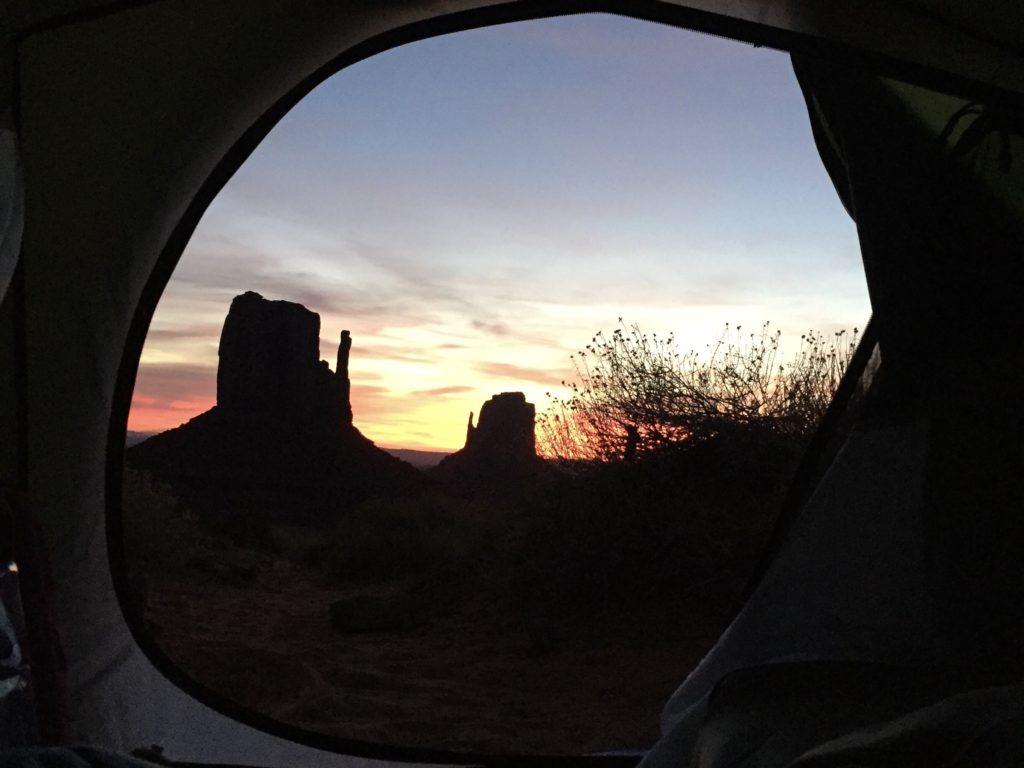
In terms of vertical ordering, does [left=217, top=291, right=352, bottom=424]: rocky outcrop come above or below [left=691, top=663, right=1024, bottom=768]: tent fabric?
above

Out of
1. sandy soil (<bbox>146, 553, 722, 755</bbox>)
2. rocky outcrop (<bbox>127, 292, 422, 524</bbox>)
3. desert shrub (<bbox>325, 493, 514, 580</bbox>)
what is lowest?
sandy soil (<bbox>146, 553, 722, 755</bbox>)

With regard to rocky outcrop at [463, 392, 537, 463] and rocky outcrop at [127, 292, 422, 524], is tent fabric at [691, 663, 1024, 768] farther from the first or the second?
rocky outcrop at [463, 392, 537, 463]

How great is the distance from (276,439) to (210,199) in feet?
85.1

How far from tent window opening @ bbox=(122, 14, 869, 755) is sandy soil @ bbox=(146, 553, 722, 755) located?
26mm

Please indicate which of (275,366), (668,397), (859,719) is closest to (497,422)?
(275,366)

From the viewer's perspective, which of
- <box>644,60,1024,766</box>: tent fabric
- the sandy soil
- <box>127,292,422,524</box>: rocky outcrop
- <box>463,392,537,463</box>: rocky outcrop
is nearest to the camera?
<box>644,60,1024,766</box>: tent fabric

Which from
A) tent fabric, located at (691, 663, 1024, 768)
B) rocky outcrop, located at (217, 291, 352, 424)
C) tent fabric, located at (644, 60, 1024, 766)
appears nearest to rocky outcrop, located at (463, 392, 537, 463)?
rocky outcrop, located at (217, 291, 352, 424)

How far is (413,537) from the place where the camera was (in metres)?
10.8

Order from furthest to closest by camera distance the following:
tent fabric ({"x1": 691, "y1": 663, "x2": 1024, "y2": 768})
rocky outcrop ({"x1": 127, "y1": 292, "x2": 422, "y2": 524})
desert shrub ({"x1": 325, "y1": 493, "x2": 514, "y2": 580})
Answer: rocky outcrop ({"x1": 127, "y1": 292, "x2": 422, "y2": 524}) < desert shrub ({"x1": 325, "y1": 493, "x2": 514, "y2": 580}) < tent fabric ({"x1": 691, "y1": 663, "x2": 1024, "y2": 768})

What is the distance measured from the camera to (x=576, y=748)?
360cm

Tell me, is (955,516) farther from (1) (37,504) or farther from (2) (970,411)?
(1) (37,504)

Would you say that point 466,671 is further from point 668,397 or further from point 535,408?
point 535,408

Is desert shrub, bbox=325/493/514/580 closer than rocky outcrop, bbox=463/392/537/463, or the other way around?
desert shrub, bbox=325/493/514/580

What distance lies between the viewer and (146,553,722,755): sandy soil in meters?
3.73
